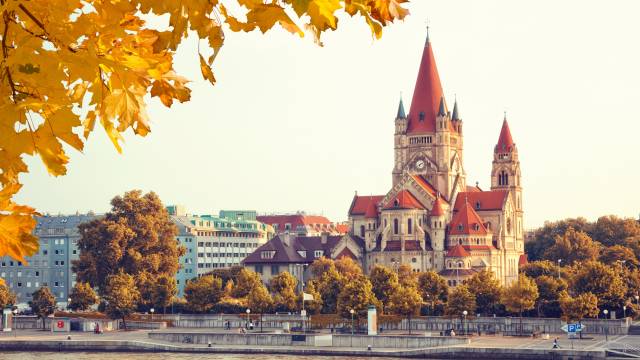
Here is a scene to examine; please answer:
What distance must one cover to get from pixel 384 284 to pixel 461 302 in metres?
10.4

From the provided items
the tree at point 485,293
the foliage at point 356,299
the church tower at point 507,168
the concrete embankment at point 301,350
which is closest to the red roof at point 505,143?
the church tower at point 507,168

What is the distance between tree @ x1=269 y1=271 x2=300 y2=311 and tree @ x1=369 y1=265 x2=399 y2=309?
7.72 meters

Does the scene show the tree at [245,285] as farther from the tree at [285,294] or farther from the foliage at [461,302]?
the foliage at [461,302]

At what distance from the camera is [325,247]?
469 ft

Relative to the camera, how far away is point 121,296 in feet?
324

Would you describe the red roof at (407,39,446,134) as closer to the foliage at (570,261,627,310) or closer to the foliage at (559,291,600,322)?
the foliage at (570,261,627,310)

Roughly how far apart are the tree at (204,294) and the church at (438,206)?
31.2 meters

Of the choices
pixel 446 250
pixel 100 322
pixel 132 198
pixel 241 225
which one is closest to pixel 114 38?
pixel 100 322

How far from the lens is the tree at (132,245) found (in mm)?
108062

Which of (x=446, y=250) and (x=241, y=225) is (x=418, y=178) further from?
(x=241, y=225)

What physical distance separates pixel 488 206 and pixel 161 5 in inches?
5425

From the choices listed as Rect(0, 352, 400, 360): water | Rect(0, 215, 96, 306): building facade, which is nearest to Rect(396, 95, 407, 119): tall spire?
Rect(0, 215, 96, 306): building facade

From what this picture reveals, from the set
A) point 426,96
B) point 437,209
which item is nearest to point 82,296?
point 437,209

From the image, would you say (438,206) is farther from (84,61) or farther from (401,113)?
(84,61)
